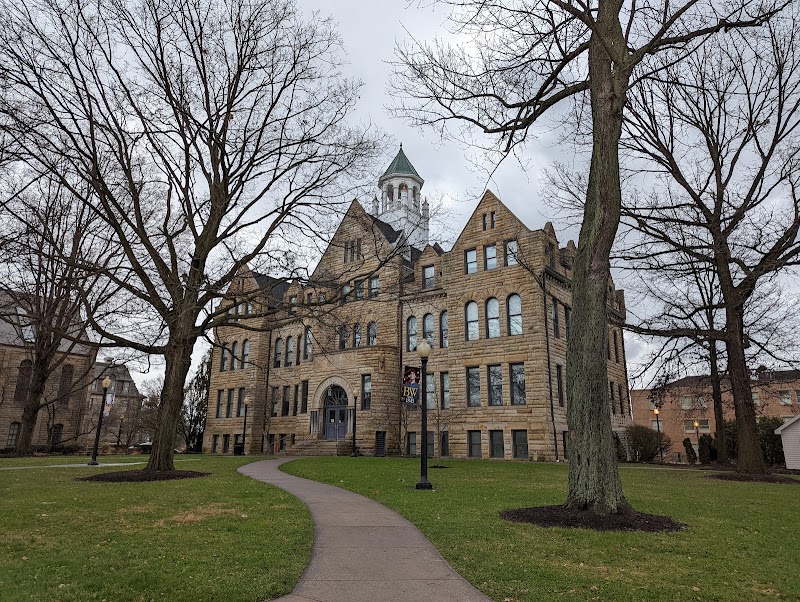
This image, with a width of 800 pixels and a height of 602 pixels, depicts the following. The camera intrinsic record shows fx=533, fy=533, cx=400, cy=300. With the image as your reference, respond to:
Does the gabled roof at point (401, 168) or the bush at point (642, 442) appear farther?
the gabled roof at point (401, 168)

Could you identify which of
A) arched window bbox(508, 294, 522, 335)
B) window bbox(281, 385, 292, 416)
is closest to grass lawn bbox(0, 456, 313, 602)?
arched window bbox(508, 294, 522, 335)

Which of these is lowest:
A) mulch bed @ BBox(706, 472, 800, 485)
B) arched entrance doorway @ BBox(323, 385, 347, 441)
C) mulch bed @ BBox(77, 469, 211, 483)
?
mulch bed @ BBox(706, 472, 800, 485)

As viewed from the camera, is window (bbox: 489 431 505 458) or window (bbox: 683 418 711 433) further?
window (bbox: 683 418 711 433)

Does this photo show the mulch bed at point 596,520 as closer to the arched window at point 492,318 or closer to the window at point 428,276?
the arched window at point 492,318

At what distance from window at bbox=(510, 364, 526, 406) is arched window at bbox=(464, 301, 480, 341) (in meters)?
2.96

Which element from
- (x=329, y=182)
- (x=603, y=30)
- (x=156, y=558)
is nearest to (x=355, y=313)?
(x=329, y=182)

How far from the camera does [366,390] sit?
32938 mm

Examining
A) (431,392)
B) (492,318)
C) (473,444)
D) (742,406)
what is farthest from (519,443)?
(742,406)

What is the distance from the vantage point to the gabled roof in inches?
2013

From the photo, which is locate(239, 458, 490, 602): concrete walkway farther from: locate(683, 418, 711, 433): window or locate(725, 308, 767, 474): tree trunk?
locate(683, 418, 711, 433): window

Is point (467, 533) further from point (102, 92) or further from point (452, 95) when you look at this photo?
point (102, 92)

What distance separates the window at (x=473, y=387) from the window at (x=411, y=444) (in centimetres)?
437

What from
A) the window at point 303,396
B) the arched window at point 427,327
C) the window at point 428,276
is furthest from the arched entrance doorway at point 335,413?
the window at point 428,276

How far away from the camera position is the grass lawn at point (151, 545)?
4.75 meters
